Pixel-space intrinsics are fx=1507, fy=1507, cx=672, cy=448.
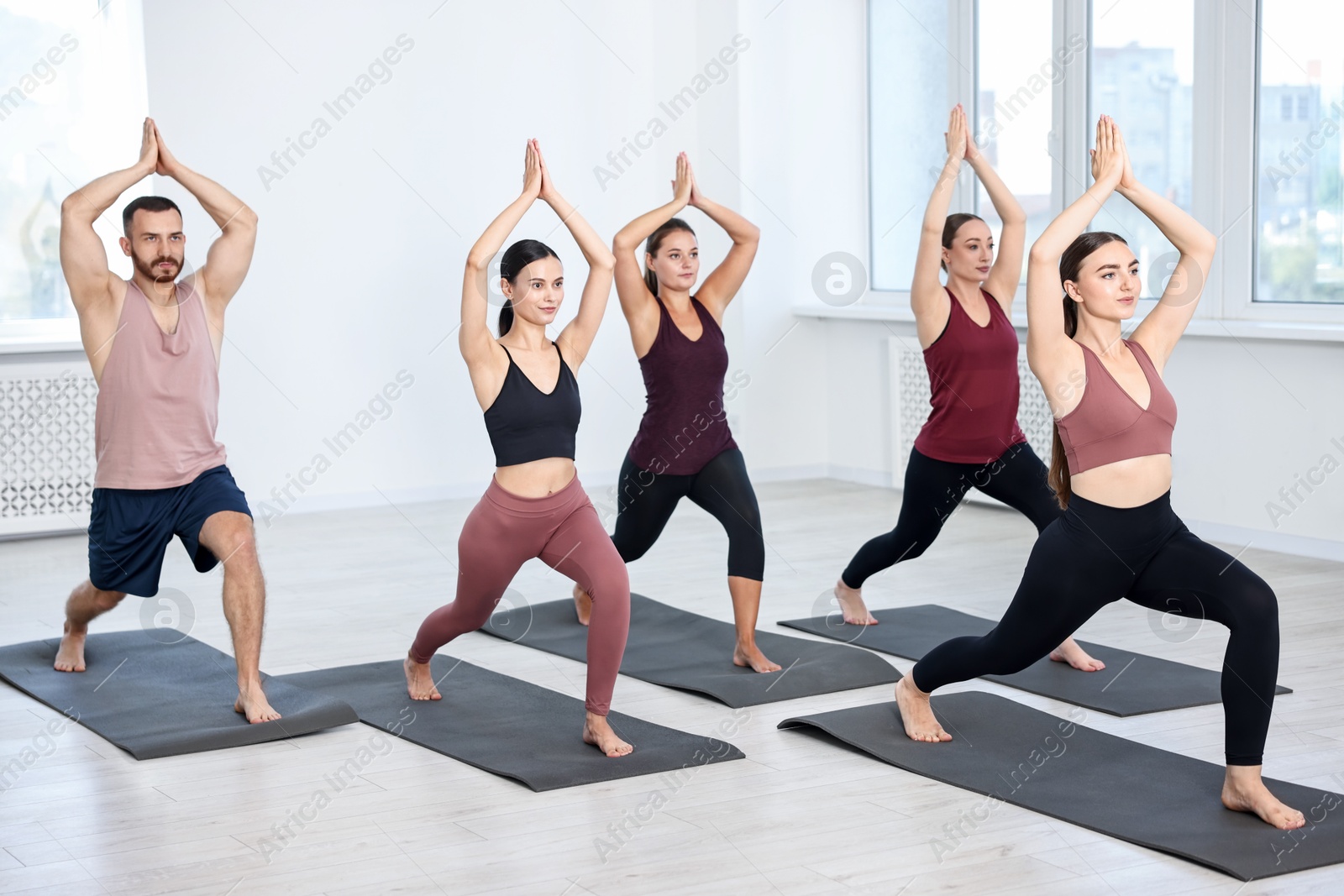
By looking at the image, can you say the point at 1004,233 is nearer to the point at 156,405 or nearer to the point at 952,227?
the point at 952,227

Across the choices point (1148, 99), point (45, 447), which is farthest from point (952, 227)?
point (45, 447)

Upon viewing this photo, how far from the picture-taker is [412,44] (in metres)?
6.64

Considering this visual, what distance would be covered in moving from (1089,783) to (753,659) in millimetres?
1163

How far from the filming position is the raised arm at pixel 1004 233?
378 centimetres

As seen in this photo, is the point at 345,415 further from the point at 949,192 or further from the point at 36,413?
the point at 949,192

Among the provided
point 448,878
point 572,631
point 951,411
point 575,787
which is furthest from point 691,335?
point 448,878

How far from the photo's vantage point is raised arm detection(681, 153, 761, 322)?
4.04m

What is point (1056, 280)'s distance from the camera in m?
2.79

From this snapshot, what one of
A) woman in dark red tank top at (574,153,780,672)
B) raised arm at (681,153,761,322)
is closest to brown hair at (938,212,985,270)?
raised arm at (681,153,761,322)

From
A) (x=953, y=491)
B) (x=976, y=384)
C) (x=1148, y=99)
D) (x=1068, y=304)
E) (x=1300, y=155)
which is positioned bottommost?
(x=953, y=491)

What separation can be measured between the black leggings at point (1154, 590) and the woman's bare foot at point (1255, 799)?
0.08ft

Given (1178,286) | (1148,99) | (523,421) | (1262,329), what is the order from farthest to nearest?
(1148,99)
(1262,329)
(523,421)
(1178,286)

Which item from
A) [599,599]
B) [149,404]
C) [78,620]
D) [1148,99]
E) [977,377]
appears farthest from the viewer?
[1148,99]

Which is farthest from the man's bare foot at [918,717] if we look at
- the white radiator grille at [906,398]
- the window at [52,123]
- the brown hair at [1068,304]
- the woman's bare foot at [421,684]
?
the window at [52,123]
